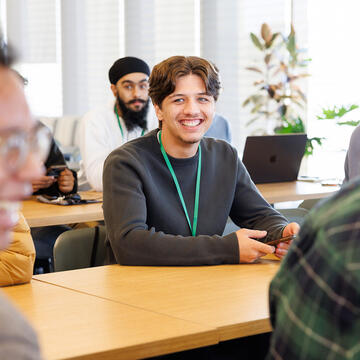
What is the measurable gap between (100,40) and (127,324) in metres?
7.74

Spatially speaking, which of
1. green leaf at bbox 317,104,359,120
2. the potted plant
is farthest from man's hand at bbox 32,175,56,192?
green leaf at bbox 317,104,359,120

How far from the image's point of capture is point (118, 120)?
464 cm

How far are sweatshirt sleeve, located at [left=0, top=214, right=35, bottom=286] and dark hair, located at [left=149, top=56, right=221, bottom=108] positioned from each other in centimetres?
81

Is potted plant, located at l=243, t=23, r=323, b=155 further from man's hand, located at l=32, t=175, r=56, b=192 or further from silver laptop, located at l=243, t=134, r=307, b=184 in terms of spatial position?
man's hand, located at l=32, t=175, r=56, b=192

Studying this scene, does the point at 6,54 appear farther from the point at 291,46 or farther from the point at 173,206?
the point at 291,46

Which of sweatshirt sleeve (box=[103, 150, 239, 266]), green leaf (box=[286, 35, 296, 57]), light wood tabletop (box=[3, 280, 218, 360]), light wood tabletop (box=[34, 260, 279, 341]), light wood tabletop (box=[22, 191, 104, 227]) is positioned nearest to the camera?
light wood tabletop (box=[3, 280, 218, 360])

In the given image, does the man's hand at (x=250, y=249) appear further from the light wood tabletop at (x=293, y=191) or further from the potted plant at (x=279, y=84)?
the potted plant at (x=279, y=84)

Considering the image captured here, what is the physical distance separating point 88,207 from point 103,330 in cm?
195

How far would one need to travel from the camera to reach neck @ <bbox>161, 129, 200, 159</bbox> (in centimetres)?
267

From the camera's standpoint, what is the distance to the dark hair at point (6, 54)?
33.1 inches

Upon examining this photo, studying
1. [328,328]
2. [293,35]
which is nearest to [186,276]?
[328,328]

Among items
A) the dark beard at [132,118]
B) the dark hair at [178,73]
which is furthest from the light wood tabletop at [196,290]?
the dark beard at [132,118]

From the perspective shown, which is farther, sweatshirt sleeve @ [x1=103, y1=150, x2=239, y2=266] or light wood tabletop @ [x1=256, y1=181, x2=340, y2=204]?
light wood tabletop @ [x1=256, y1=181, x2=340, y2=204]

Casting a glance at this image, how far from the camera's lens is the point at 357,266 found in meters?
0.82
